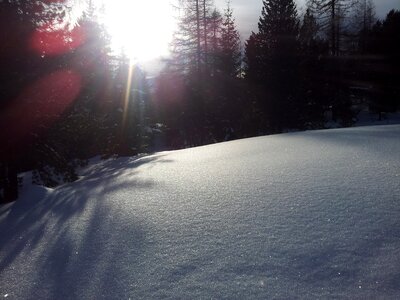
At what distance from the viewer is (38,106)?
7363 mm

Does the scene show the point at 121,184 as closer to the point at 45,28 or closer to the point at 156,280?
the point at 156,280

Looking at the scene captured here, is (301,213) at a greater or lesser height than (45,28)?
lesser

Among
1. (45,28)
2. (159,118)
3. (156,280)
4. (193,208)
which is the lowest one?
(156,280)

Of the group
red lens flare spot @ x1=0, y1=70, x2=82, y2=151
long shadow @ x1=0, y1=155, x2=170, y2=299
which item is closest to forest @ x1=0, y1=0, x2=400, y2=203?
red lens flare spot @ x1=0, y1=70, x2=82, y2=151

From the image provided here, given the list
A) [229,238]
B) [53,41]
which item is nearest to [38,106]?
[53,41]

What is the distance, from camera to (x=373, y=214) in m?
2.68

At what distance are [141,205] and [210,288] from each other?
69.6 inches

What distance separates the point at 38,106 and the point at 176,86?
16.6 metres

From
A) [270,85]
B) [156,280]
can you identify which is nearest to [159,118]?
[270,85]

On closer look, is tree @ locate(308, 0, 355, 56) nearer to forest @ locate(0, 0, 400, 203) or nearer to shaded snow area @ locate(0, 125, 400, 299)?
forest @ locate(0, 0, 400, 203)

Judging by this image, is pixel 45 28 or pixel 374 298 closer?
pixel 374 298

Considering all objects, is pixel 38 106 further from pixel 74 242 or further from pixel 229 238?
pixel 229 238

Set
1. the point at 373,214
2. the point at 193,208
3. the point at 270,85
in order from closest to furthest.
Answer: the point at 373,214 → the point at 193,208 → the point at 270,85

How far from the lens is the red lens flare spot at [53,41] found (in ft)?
24.9
